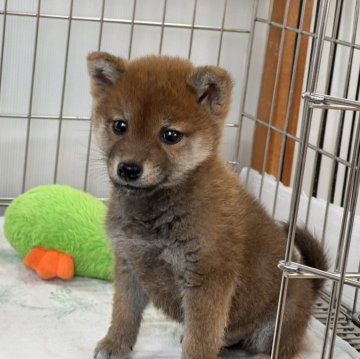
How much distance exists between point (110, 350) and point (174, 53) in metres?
1.34

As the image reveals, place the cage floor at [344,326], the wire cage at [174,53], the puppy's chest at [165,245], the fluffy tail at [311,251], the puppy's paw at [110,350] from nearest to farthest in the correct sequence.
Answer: the puppy's chest at [165,245], the puppy's paw at [110,350], the fluffy tail at [311,251], the cage floor at [344,326], the wire cage at [174,53]

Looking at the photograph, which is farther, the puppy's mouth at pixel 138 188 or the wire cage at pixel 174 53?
the wire cage at pixel 174 53

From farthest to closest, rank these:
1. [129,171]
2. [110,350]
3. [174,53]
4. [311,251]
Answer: [174,53] < [311,251] < [110,350] < [129,171]

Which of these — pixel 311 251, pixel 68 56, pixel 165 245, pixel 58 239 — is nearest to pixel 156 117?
pixel 165 245

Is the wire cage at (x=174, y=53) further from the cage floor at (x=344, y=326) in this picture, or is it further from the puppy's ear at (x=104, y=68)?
the puppy's ear at (x=104, y=68)

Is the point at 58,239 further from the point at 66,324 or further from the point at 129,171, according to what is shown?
the point at 129,171

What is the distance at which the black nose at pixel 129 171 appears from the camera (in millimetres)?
1760

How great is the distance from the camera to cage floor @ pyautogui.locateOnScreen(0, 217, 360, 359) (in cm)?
202

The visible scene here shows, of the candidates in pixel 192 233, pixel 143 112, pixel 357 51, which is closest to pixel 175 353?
pixel 192 233

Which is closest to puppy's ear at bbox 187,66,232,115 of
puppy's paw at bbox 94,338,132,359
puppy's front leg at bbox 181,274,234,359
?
puppy's front leg at bbox 181,274,234,359

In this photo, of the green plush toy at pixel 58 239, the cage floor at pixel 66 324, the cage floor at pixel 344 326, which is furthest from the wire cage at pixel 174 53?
the cage floor at pixel 66 324

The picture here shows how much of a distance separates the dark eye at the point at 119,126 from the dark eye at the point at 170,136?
88 millimetres

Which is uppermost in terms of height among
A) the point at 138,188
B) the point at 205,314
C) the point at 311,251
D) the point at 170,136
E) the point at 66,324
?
the point at 170,136

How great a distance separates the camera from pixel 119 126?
1.84 meters
